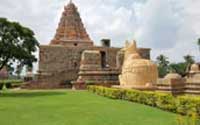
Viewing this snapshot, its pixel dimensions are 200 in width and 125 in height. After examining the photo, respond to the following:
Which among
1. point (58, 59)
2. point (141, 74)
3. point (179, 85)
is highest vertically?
point (58, 59)

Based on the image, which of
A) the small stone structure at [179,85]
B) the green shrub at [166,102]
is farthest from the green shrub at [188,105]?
the small stone structure at [179,85]

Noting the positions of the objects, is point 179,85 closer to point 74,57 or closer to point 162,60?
point 74,57

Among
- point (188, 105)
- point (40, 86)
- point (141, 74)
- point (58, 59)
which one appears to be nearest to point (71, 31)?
point (58, 59)

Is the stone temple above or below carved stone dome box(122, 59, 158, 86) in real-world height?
above

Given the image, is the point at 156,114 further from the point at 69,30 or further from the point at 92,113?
the point at 69,30

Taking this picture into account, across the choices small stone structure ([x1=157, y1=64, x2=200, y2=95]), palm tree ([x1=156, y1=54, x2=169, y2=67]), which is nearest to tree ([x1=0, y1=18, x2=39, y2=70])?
small stone structure ([x1=157, y1=64, x2=200, y2=95])

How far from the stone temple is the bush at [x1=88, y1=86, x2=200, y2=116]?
12932 millimetres

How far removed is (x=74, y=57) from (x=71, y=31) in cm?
491

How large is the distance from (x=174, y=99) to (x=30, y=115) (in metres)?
4.84

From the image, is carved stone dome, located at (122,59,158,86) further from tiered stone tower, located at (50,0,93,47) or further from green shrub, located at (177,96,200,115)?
tiered stone tower, located at (50,0,93,47)

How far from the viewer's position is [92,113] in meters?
12.0

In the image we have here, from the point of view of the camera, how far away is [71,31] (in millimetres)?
43969

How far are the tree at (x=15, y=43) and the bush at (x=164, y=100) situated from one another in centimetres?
766

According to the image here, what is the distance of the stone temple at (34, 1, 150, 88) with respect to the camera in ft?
106
